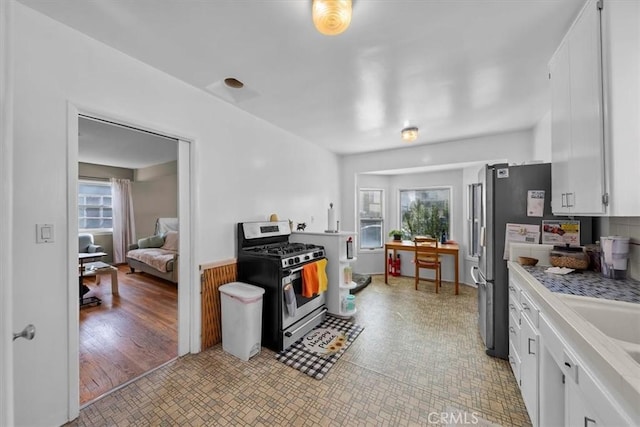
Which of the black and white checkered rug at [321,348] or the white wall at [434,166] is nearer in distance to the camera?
the black and white checkered rug at [321,348]

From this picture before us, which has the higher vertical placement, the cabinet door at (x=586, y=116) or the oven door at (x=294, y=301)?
the cabinet door at (x=586, y=116)

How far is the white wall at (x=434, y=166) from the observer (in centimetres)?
359

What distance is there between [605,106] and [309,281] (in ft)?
7.86

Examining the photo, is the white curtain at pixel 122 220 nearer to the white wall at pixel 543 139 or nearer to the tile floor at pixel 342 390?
the tile floor at pixel 342 390

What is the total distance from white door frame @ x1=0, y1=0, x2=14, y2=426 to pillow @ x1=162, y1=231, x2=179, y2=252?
14.8 feet

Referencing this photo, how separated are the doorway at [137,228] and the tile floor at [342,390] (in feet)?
0.92

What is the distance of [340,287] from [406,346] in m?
0.97

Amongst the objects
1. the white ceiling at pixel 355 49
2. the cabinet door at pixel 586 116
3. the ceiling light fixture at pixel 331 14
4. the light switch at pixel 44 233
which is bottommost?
the light switch at pixel 44 233

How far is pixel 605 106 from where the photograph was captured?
1.20 metres

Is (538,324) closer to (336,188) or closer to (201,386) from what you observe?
(201,386)

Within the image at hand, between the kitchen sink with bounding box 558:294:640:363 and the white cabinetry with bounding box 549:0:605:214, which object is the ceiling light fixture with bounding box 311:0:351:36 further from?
the kitchen sink with bounding box 558:294:640:363

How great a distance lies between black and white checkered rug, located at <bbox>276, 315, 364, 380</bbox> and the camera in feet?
7.02

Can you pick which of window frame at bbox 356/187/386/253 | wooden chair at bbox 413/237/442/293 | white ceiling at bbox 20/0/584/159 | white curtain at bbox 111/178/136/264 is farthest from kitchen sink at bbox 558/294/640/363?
white curtain at bbox 111/178/136/264

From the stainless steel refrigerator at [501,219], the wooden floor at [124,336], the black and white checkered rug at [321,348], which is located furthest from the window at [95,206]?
the stainless steel refrigerator at [501,219]
